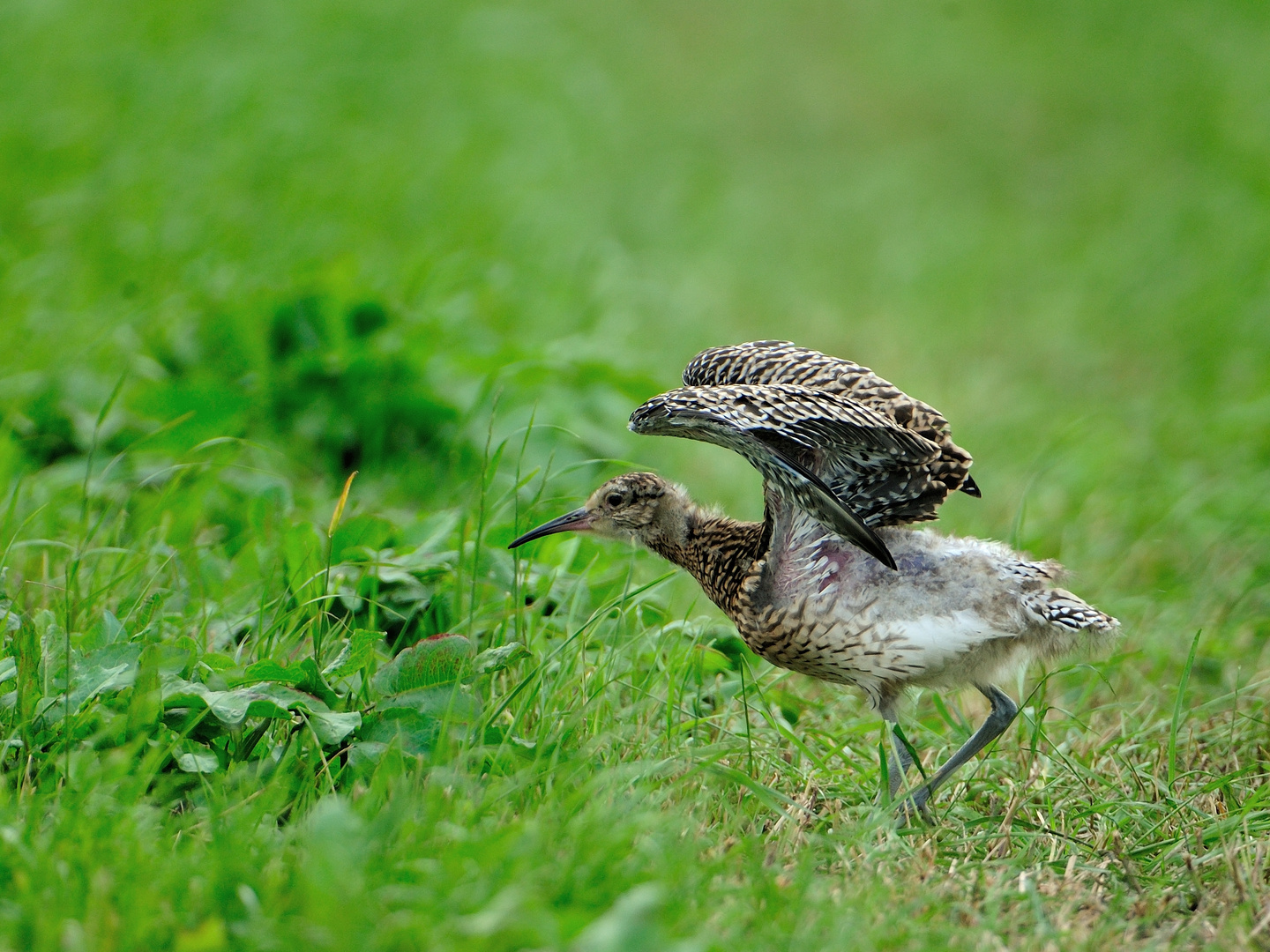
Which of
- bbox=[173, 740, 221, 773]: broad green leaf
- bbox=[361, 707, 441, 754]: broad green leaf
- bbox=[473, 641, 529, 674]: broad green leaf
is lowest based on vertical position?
bbox=[173, 740, 221, 773]: broad green leaf

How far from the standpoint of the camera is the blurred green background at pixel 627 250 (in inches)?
208

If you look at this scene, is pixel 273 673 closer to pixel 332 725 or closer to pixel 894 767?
pixel 332 725

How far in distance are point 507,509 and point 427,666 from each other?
157 centimetres

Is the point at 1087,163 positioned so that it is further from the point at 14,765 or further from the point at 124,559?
the point at 14,765

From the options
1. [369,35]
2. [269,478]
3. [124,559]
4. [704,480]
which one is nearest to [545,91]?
[369,35]

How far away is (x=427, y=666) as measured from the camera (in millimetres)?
3172

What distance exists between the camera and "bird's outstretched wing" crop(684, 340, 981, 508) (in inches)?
141

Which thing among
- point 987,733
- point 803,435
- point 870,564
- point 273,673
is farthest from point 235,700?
point 987,733

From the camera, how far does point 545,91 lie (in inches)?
446

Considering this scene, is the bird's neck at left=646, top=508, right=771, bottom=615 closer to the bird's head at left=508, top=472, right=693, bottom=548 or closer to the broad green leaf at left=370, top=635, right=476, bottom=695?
the bird's head at left=508, top=472, right=693, bottom=548

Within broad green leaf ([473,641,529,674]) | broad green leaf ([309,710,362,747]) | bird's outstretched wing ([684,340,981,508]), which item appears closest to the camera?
broad green leaf ([309,710,362,747])

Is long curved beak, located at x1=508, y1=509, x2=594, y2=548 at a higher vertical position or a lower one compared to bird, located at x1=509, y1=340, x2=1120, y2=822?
lower

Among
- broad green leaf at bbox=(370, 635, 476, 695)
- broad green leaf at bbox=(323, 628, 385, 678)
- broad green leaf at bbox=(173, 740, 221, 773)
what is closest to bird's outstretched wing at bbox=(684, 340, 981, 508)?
broad green leaf at bbox=(370, 635, 476, 695)

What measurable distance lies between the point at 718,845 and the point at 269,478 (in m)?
2.38
